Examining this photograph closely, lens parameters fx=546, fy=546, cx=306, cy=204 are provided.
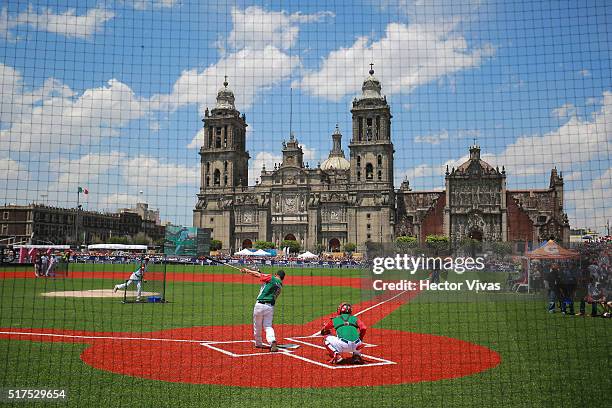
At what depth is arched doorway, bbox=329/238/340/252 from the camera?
3436 inches

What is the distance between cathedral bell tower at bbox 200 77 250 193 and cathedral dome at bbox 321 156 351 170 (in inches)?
741

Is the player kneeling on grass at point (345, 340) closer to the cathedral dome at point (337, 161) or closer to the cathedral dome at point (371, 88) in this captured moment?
the cathedral dome at point (371, 88)

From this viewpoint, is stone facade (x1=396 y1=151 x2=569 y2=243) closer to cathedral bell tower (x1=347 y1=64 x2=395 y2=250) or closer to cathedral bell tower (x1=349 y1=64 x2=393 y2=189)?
cathedral bell tower (x1=347 y1=64 x2=395 y2=250)

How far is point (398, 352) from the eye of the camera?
10.9 metres

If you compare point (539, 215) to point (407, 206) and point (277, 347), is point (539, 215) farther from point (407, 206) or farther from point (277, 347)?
point (277, 347)

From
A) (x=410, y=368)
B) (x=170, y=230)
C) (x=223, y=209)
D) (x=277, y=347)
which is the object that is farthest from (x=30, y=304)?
(x=223, y=209)

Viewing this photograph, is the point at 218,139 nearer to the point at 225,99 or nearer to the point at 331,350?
the point at 225,99

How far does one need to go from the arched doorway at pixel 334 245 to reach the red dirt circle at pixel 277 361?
245ft

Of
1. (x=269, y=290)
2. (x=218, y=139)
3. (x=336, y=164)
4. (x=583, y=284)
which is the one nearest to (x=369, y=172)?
(x=336, y=164)

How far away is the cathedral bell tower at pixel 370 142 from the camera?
82.6 m

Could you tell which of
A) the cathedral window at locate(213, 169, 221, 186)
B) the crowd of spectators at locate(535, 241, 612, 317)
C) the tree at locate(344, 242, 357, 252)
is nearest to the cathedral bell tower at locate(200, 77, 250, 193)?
the cathedral window at locate(213, 169, 221, 186)

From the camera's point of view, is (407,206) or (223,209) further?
(407,206)

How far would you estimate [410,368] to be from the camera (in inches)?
375

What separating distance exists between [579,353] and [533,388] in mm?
3373
